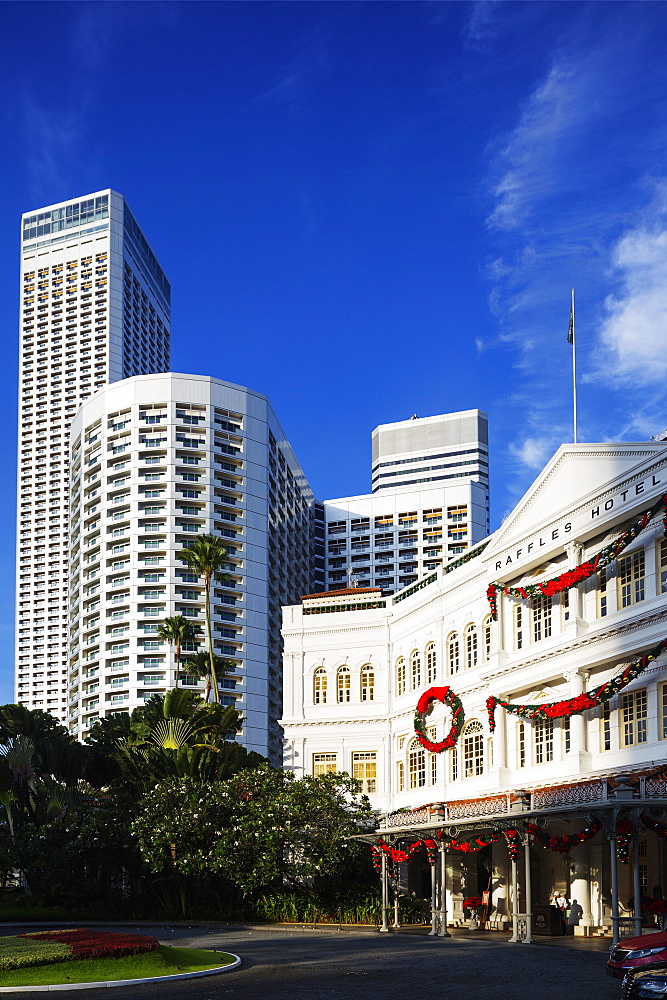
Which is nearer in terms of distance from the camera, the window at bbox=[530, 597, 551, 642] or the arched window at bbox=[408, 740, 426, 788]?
the window at bbox=[530, 597, 551, 642]

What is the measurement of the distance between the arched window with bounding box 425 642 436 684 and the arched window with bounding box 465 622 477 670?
3617 mm

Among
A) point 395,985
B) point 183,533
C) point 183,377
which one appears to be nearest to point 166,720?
point 395,985

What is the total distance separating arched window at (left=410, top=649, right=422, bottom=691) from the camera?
56438 millimetres

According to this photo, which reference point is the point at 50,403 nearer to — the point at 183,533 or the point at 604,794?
the point at 183,533

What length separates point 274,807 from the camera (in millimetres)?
47875

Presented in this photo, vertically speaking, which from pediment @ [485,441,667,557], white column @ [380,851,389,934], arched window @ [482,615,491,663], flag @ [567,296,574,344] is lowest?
white column @ [380,851,389,934]

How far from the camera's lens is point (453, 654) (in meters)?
53.2

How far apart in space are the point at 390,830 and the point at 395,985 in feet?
59.9

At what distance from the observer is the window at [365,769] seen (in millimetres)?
59469

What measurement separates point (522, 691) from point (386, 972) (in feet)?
66.2

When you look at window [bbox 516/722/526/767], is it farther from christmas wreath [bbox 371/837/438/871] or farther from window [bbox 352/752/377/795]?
window [bbox 352/752/377/795]

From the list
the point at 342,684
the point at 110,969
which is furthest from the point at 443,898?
the point at 342,684

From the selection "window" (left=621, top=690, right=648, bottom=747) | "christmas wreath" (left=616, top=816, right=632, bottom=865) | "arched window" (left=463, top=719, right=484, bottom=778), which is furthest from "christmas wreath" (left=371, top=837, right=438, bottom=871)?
"christmas wreath" (left=616, top=816, right=632, bottom=865)

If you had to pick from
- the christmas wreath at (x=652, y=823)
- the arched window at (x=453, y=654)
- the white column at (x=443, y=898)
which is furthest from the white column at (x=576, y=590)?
the christmas wreath at (x=652, y=823)
